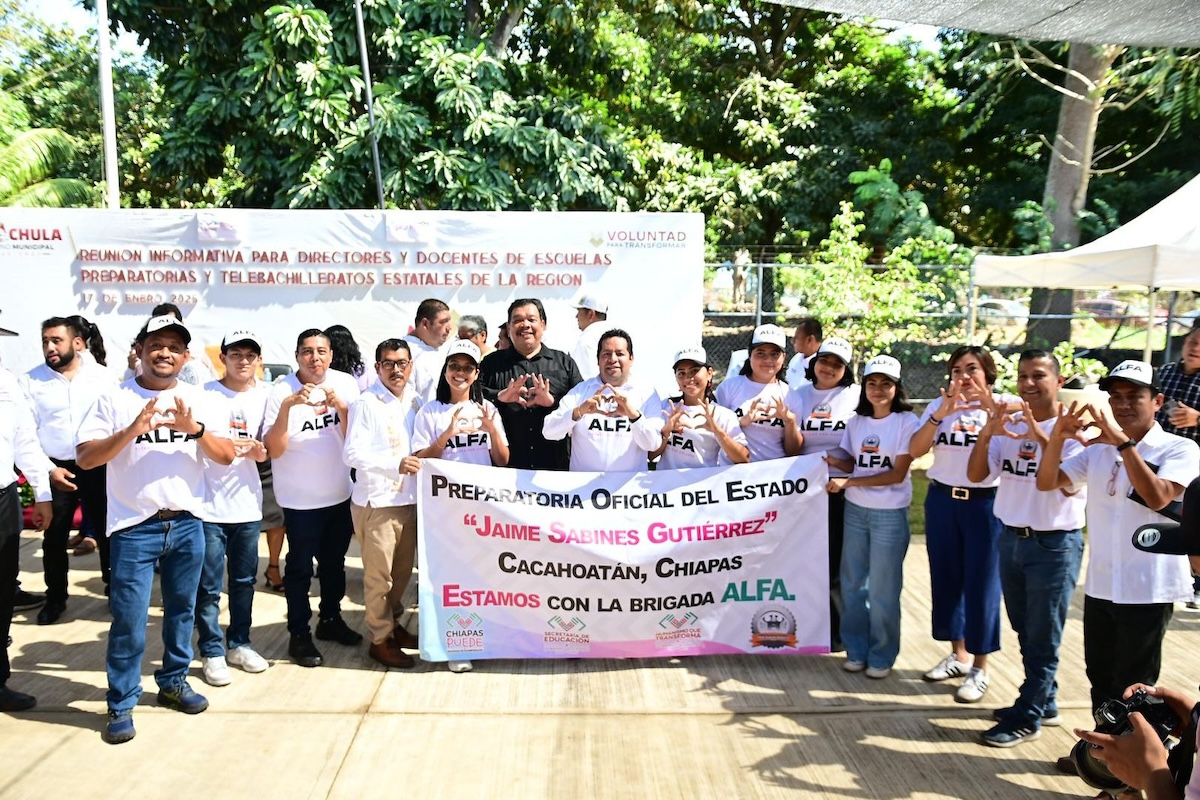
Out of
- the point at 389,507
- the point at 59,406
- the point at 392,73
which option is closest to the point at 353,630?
the point at 389,507

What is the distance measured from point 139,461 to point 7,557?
3.27 feet

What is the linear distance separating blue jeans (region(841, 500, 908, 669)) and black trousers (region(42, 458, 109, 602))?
4.32 m

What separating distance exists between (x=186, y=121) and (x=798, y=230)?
36.4 feet

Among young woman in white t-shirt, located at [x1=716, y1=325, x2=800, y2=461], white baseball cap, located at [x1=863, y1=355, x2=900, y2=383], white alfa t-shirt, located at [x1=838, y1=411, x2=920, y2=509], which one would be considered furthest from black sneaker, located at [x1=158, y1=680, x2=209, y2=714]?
white baseball cap, located at [x1=863, y1=355, x2=900, y2=383]

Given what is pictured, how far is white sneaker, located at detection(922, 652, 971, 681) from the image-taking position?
16.4 feet

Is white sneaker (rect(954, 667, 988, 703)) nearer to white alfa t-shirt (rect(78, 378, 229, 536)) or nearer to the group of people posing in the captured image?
the group of people posing

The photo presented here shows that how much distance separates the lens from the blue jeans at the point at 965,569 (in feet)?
15.5

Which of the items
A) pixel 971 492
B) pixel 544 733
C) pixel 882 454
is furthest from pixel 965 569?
pixel 544 733

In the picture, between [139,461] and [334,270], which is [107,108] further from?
[139,461]

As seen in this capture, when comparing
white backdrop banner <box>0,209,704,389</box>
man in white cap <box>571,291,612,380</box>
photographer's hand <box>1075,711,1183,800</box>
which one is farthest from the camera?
white backdrop banner <box>0,209,704,389</box>

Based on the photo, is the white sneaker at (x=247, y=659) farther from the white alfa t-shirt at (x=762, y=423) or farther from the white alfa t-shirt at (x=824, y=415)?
the white alfa t-shirt at (x=824, y=415)

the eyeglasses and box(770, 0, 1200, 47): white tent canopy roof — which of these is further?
the eyeglasses

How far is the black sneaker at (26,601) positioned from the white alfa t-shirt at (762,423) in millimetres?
4633

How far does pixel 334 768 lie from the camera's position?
13.4 ft
